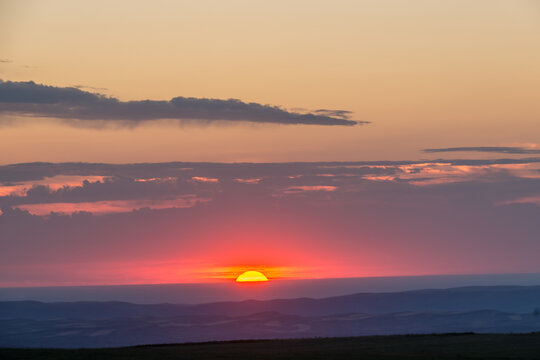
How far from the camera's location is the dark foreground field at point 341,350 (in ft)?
170

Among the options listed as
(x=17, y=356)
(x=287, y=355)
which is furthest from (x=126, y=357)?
(x=287, y=355)

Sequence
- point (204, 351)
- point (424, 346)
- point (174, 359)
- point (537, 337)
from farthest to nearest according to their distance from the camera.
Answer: point (537, 337) < point (424, 346) < point (204, 351) < point (174, 359)

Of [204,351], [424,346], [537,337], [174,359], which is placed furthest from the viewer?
[537,337]

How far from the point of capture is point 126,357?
169ft

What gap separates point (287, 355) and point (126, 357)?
10.7 m

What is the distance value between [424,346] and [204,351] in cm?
1701

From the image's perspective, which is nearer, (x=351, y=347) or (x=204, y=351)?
(x=204, y=351)

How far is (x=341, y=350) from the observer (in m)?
56.3

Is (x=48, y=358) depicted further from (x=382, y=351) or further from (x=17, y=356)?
(x=382, y=351)

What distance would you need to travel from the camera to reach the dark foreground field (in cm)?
5181

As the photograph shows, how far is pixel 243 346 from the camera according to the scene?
6156 cm

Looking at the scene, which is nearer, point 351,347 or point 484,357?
point 484,357

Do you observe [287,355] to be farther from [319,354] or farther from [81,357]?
[81,357]

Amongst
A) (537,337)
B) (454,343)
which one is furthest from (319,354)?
(537,337)
